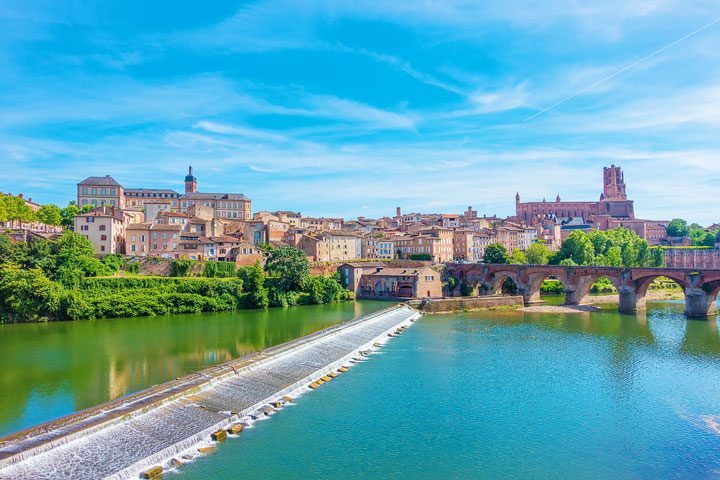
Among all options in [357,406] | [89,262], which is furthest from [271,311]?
[357,406]

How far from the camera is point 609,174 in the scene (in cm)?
12300

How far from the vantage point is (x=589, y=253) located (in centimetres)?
6512

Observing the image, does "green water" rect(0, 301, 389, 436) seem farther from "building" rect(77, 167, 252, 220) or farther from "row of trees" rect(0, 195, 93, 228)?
"building" rect(77, 167, 252, 220)

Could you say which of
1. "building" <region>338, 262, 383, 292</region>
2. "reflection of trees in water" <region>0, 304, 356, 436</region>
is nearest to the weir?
"reflection of trees in water" <region>0, 304, 356, 436</region>

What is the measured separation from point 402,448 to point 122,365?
14202mm

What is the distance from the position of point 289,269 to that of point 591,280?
27.1 metres

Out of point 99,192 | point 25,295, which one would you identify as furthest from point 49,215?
point 25,295

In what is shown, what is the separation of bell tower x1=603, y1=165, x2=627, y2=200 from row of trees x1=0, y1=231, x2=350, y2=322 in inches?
3693

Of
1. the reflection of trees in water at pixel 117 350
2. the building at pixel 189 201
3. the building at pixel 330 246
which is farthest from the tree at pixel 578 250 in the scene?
the building at pixel 189 201

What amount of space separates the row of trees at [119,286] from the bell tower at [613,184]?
308ft

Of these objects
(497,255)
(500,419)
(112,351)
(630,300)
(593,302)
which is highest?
(497,255)

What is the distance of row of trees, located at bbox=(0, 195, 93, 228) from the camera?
48.7 metres

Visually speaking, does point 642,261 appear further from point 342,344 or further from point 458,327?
point 342,344

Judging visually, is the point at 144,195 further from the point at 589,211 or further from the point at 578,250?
the point at 589,211
